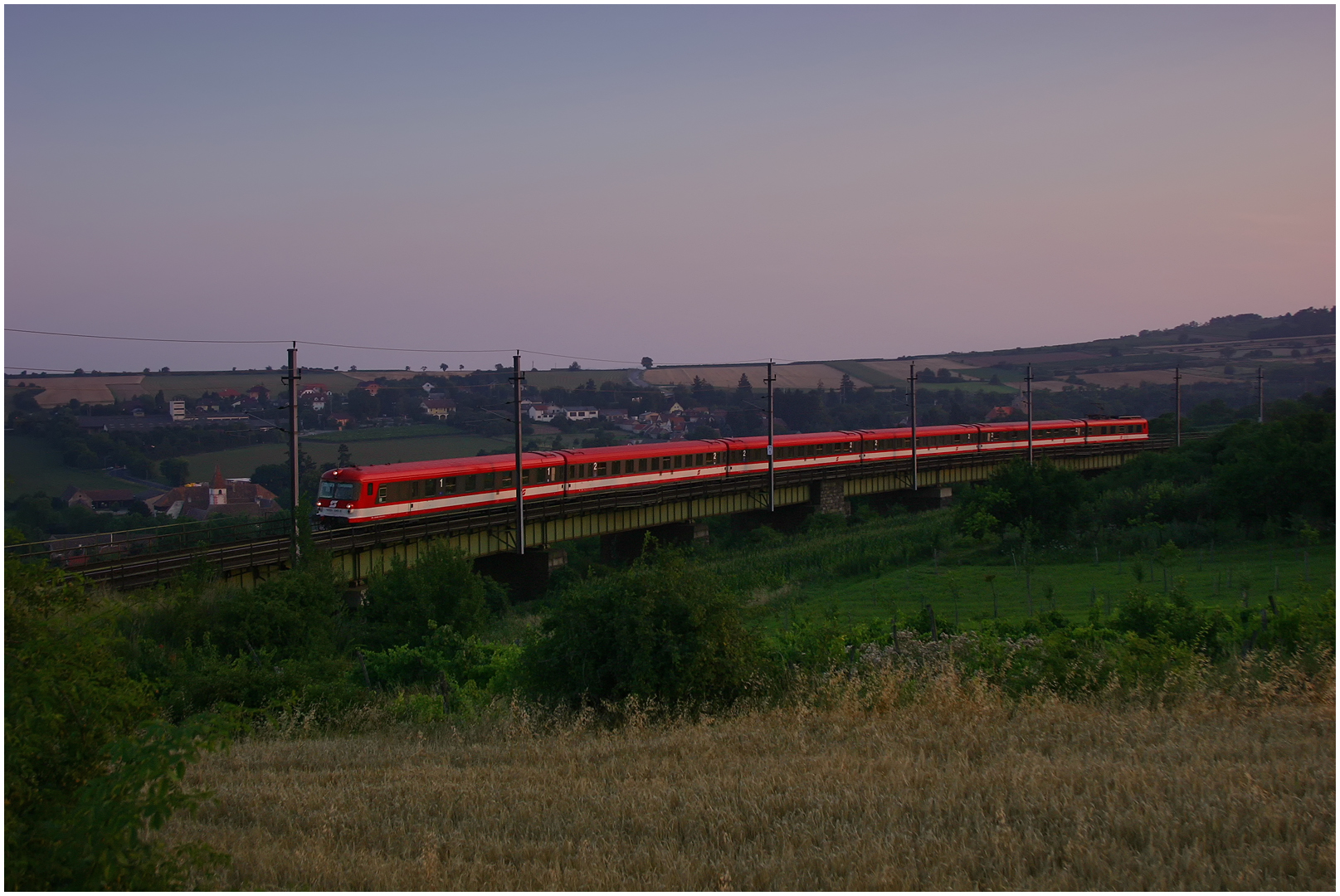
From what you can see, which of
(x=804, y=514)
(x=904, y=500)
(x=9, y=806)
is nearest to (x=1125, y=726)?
(x=9, y=806)

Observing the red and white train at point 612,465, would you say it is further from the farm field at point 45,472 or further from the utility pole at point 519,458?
the farm field at point 45,472

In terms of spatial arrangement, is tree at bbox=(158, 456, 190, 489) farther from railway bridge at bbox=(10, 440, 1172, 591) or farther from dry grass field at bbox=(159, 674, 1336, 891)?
dry grass field at bbox=(159, 674, 1336, 891)

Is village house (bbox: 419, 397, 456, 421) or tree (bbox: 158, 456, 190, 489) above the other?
village house (bbox: 419, 397, 456, 421)

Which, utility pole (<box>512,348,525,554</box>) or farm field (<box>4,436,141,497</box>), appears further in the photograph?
farm field (<box>4,436,141,497</box>)

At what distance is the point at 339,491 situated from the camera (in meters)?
31.3

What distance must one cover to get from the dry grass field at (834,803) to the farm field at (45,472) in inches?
1861

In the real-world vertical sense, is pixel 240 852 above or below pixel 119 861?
below

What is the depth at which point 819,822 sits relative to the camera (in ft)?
24.1

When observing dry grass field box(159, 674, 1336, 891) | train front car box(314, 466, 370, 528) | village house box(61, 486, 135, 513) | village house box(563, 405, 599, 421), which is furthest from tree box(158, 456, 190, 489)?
dry grass field box(159, 674, 1336, 891)

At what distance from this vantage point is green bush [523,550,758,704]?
12562 millimetres

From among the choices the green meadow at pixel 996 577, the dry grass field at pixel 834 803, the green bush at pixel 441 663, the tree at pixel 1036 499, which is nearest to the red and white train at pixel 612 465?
the green meadow at pixel 996 577

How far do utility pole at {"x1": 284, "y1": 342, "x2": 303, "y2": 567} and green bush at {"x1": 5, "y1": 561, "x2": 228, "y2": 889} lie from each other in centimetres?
1923

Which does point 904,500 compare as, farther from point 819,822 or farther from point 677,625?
point 819,822

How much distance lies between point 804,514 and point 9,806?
4782 centimetres
